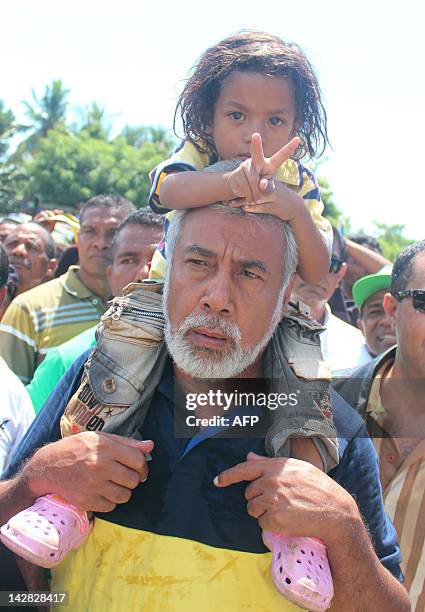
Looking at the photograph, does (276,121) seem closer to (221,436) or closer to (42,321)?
(221,436)

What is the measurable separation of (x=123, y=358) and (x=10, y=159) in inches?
2135

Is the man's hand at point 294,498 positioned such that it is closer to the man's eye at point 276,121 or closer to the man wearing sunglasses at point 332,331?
the man's eye at point 276,121

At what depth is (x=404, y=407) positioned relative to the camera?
3357 millimetres

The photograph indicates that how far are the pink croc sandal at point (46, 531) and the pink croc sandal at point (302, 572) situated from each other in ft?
1.91

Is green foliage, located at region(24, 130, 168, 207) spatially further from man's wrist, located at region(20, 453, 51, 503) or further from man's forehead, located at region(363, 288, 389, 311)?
man's wrist, located at region(20, 453, 51, 503)

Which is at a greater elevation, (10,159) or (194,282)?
(194,282)

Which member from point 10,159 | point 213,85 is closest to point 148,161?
point 10,159

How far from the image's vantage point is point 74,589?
2.38 meters

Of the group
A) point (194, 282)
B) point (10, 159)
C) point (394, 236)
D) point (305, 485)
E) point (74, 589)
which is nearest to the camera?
point (305, 485)

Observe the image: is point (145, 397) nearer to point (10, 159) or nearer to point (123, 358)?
point (123, 358)

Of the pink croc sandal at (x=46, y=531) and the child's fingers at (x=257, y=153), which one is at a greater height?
the child's fingers at (x=257, y=153)

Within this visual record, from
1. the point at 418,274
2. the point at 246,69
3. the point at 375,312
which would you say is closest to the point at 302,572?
the point at 418,274

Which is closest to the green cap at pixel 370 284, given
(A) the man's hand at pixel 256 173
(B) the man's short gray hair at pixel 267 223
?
(B) the man's short gray hair at pixel 267 223

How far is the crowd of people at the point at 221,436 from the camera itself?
219cm
